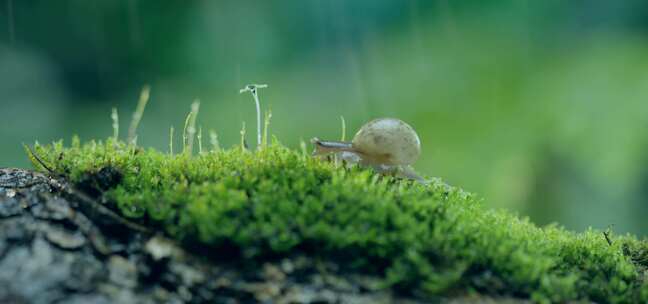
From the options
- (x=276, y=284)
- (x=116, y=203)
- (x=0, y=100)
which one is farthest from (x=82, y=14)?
(x=276, y=284)

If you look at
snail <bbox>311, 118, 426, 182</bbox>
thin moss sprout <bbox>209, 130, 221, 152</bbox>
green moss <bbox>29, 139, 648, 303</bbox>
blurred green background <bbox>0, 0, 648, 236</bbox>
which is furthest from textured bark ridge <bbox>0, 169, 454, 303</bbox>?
blurred green background <bbox>0, 0, 648, 236</bbox>

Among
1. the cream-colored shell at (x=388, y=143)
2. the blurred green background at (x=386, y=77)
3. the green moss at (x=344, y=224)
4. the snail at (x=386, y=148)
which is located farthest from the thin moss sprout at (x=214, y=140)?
the blurred green background at (x=386, y=77)

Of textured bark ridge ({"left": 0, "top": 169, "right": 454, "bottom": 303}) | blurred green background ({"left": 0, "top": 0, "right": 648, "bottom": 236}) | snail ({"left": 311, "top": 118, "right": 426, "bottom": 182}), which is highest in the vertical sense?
blurred green background ({"left": 0, "top": 0, "right": 648, "bottom": 236})

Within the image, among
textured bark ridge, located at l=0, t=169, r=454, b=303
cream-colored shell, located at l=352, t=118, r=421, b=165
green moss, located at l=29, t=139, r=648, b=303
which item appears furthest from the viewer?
cream-colored shell, located at l=352, t=118, r=421, b=165

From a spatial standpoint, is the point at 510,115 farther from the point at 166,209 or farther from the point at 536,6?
the point at 166,209

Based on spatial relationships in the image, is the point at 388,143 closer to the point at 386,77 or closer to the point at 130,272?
the point at 130,272

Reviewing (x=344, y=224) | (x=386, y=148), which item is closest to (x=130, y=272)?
(x=344, y=224)

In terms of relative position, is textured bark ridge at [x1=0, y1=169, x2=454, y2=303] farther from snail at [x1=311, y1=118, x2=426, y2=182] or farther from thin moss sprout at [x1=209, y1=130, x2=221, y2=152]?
snail at [x1=311, y1=118, x2=426, y2=182]
